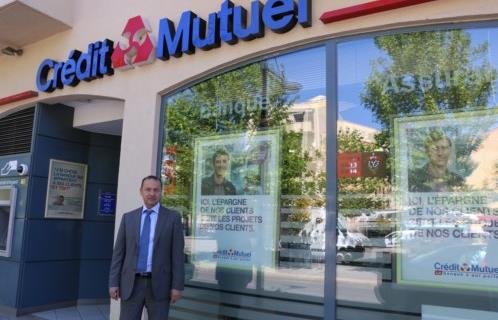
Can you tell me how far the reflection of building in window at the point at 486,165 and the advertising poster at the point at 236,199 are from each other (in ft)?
6.08

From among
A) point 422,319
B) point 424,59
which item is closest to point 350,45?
point 424,59

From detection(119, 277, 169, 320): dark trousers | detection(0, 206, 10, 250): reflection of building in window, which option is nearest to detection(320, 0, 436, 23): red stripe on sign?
detection(119, 277, 169, 320): dark trousers

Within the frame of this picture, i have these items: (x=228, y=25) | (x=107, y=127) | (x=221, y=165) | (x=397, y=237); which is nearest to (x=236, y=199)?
(x=221, y=165)

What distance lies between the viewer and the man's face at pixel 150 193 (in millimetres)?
4453

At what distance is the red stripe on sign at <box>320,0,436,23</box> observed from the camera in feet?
13.7

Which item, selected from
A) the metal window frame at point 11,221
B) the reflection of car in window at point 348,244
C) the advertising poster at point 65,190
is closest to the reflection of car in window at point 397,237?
the reflection of car in window at point 348,244

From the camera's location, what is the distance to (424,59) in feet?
14.1

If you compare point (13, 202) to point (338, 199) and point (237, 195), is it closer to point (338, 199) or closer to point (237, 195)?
point (237, 195)

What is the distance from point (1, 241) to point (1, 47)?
3.38 m

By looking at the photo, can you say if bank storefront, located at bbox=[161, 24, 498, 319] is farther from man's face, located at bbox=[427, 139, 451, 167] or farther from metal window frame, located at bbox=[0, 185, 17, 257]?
metal window frame, located at bbox=[0, 185, 17, 257]

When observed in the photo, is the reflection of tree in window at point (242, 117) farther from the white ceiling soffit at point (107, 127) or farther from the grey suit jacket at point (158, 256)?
the white ceiling soffit at point (107, 127)

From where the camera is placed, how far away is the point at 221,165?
5.42 m

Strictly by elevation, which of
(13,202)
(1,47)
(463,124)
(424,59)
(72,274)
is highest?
(1,47)

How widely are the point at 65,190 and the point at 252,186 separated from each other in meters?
4.12
